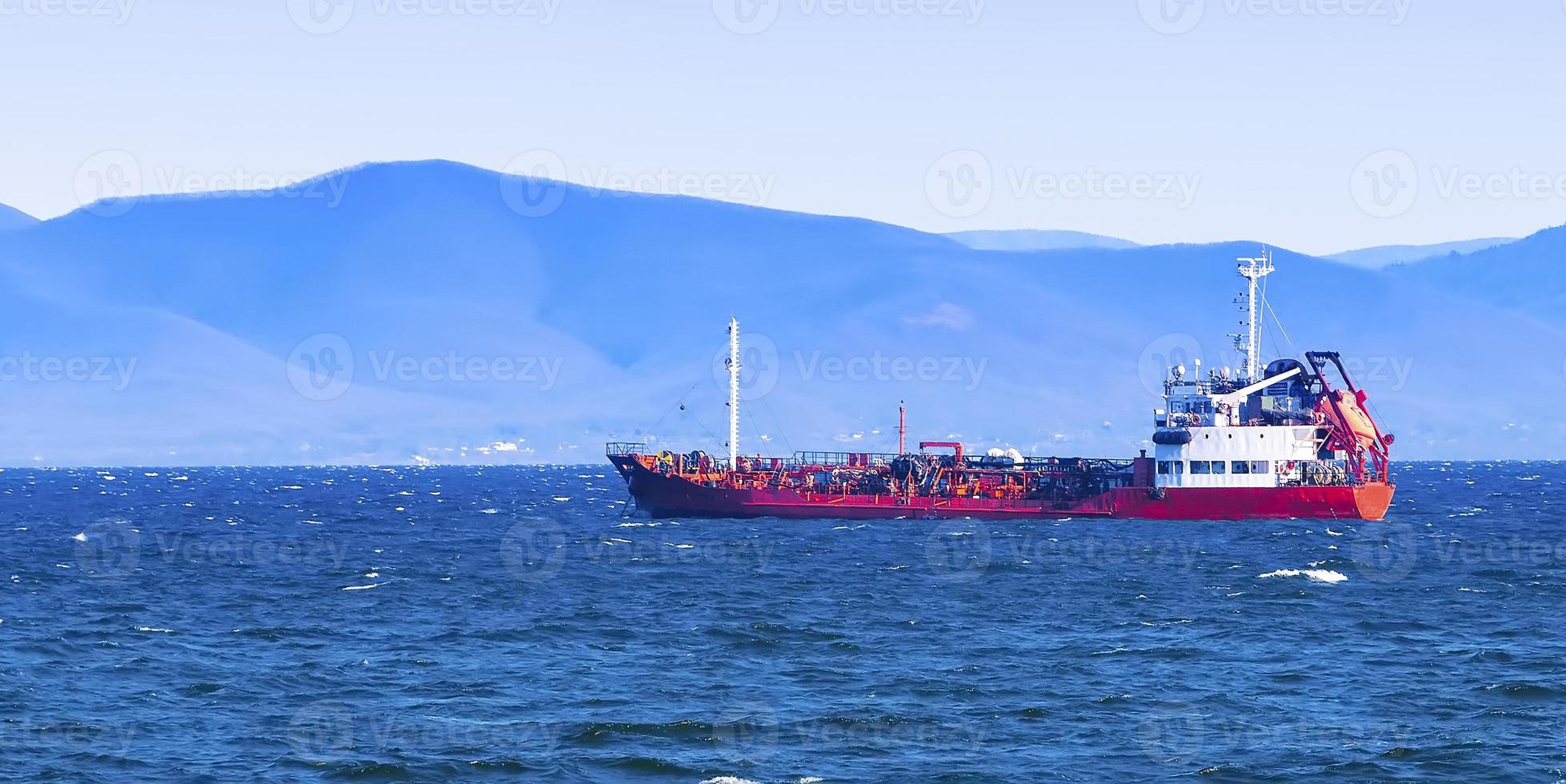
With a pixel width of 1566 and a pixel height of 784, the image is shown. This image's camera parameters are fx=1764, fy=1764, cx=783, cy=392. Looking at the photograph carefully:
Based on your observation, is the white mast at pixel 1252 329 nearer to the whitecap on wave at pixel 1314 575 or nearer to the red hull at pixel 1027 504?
the red hull at pixel 1027 504

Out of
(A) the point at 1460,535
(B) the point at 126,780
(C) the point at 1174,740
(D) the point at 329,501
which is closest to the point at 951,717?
(C) the point at 1174,740

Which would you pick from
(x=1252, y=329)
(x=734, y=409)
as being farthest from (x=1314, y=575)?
(x=734, y=409)

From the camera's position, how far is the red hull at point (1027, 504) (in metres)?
102

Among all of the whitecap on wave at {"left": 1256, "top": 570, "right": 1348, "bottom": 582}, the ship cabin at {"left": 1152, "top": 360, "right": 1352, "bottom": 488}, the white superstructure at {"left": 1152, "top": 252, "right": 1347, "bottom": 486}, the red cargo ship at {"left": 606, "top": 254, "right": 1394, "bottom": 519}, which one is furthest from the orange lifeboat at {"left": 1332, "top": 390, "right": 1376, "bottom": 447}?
the whitecap on wave at {"left": 1256, "top": 570, "right": 1348, "bottom": 582}

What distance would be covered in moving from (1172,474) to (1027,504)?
1008cm

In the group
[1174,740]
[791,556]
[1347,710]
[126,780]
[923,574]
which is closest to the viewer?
[126,780]

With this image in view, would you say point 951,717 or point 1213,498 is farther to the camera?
point 1213,498

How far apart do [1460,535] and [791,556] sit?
43.3 m

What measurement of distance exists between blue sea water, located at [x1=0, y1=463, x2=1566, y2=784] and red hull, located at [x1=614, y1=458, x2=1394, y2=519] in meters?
12.1

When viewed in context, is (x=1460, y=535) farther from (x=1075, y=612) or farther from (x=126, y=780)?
(x=126, y=780)

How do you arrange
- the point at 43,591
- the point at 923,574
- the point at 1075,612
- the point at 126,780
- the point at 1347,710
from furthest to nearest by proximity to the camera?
the point at 923,574 < the point at 43,591 < the point at 1075,612 < the point at 1347,710 < the point at 126,780

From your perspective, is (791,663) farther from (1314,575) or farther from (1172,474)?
(1172,474)

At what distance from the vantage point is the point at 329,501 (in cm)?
17175

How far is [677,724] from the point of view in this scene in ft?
132
